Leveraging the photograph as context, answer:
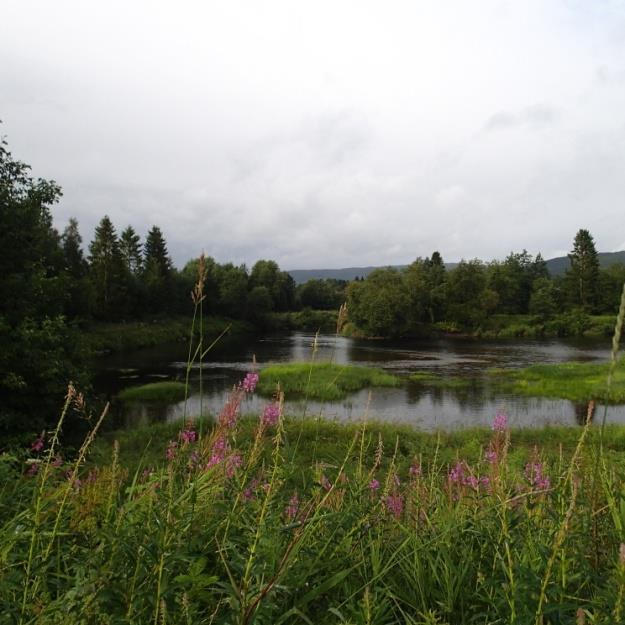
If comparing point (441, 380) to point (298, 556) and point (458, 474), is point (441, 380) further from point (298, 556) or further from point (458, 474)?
point (298, 556)

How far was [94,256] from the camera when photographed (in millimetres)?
59312

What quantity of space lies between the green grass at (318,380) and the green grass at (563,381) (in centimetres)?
688

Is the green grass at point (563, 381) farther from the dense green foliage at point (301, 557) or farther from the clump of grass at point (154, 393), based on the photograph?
the dense green foliage at point (301, 557)

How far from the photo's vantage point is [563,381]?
90.0 feet

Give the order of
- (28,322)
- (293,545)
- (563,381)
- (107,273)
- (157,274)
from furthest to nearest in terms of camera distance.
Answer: (157,274) → (107,273) → (563,381) → (28,322) → (293,545)

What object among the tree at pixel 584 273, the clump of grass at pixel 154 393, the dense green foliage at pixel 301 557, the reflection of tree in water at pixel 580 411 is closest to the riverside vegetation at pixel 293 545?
the dense green foliage at pixel 301 557

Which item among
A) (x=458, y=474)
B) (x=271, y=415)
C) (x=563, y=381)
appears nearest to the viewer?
(x=271, y=415)

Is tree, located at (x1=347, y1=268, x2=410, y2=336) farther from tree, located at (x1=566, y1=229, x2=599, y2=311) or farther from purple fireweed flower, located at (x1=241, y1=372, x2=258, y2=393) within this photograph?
purple fireweed flower, located at (x1=241, y1=372, x2=258, y2=393)

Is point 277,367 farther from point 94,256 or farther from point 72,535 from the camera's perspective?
point 94,256

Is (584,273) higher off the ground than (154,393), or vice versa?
(584,273)

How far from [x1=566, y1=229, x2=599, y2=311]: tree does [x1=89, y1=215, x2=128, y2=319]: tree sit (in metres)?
71.5

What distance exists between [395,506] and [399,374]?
2939 cm

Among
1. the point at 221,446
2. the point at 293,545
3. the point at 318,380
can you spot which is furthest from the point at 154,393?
the point at 293,545

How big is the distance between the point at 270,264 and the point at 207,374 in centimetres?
7568
